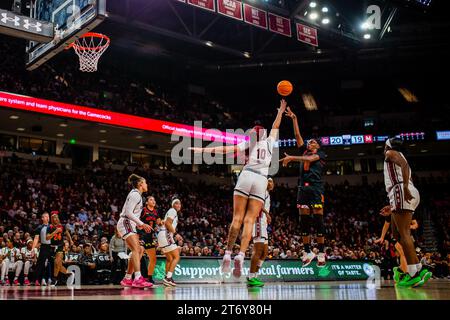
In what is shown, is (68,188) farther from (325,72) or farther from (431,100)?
(431,100)

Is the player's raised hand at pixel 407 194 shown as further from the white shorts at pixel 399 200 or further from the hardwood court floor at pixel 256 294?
the hardwood court floor at pixel 256 294

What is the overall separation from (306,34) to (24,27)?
13017mm

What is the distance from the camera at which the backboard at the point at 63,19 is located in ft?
33.2

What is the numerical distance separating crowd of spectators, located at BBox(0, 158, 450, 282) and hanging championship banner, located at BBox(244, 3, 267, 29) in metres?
8.94

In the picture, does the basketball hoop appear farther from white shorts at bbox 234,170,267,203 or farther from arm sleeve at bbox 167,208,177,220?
Answer: white shorts at bbox 234,170,267,203

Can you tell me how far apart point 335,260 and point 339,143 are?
14.7 m

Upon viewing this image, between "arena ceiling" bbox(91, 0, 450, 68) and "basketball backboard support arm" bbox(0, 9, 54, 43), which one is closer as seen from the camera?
A: "basketball backboard support arm" bbox(0, 9, 54, 43)

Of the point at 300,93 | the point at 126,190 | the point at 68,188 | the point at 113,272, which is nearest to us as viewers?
the point at 113,272

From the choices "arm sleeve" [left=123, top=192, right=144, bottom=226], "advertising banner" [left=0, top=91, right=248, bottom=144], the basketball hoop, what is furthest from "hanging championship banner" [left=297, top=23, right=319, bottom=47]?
"arm sleeve" [left=123, top=192, right=144, bottom=226]

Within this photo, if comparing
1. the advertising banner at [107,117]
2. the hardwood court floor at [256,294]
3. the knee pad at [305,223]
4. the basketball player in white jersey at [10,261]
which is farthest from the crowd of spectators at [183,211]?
the hardwood court floor at [256,294]

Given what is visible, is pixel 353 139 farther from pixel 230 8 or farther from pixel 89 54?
pixel 89 54

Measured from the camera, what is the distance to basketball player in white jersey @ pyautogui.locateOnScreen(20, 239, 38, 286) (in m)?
14.0

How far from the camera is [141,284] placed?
8.54m
